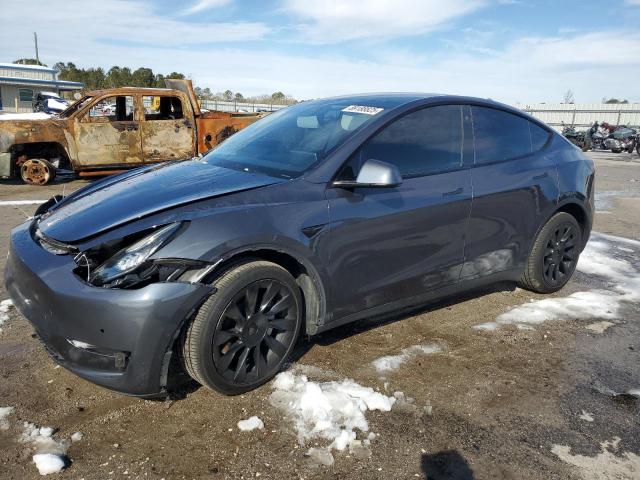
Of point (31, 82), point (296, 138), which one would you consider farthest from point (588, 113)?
point (31, 82)

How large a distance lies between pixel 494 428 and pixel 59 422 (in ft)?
7.10

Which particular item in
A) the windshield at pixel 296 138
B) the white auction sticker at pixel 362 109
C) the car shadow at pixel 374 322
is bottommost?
the car shadow at pixel 374 322

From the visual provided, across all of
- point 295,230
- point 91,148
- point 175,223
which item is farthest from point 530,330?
point 91,148

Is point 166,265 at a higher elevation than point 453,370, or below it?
higher

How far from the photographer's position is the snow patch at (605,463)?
90.2 inches

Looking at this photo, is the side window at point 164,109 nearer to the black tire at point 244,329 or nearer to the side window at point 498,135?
the side window at point 498,135

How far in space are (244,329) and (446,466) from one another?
3.84 ft

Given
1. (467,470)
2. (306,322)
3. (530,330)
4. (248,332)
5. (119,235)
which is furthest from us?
(530,330)

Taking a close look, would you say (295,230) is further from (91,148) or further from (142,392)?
(91,148)

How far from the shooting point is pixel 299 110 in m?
3.88

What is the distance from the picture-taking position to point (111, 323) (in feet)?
7.64

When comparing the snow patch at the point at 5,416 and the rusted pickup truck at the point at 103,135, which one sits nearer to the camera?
the snow patch at the point at 5,416

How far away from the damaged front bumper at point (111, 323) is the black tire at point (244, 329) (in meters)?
0.12

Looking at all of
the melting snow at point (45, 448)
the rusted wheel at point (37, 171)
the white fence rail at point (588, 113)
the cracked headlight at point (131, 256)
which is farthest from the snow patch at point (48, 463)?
the white fence rail at point (588, 113)
